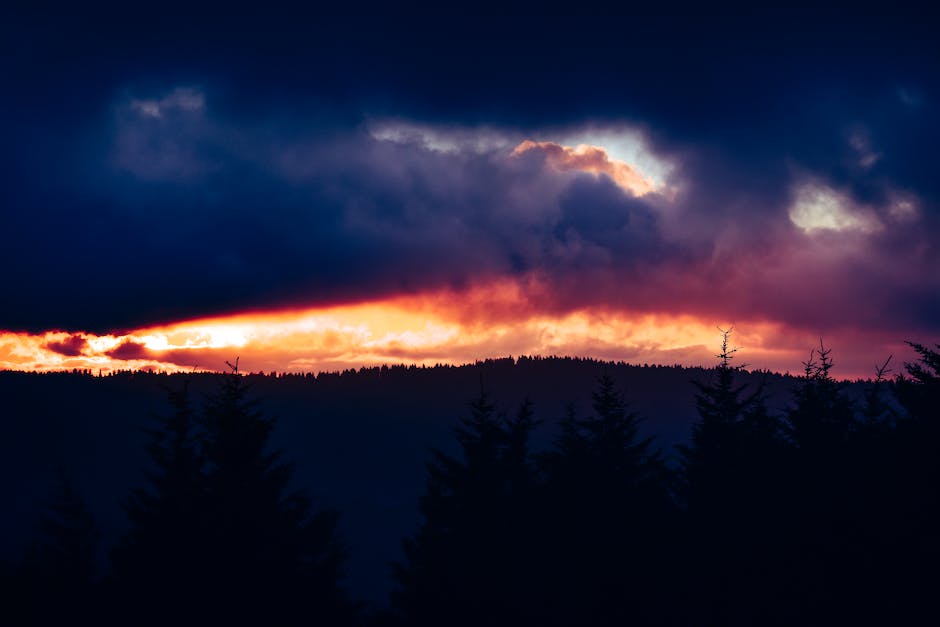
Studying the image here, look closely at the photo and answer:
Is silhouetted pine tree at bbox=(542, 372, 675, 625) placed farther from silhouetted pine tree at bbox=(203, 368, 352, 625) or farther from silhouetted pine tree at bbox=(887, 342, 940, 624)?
silhouetted pine tree at bbox=(203, 368, 352, 625)

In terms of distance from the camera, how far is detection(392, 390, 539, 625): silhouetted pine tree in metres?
17.8

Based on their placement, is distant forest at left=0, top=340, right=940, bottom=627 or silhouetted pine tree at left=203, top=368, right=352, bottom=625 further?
silhouetted pine tree at left=203, top=368, right=352, bottom=625

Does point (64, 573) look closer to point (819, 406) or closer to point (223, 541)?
point (223, 541)

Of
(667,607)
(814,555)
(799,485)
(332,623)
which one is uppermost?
(799,485)

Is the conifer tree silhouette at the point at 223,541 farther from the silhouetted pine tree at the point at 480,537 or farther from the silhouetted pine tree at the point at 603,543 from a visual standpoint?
the silhouetted pine tree at the point at 603,543

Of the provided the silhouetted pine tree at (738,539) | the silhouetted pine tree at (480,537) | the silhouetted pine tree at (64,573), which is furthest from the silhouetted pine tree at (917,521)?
the silhouetted pine tree at (64,573)

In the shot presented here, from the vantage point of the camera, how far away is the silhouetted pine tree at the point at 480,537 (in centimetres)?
1780

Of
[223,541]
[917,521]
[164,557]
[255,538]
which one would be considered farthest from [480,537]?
[917,521]

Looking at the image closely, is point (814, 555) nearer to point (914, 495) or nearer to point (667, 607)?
point (914, 495)

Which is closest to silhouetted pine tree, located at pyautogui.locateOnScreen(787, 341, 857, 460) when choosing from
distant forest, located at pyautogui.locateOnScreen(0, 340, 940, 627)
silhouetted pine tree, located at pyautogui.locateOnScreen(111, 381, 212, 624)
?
distant forest, located at pyautogui.locateOnScreen(0, 340, 940, 627)

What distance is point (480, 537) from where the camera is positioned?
19219 millimetres

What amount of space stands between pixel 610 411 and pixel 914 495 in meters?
19.4

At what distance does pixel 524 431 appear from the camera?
26.0 meters

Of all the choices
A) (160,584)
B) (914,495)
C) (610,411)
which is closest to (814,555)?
(914,495)
